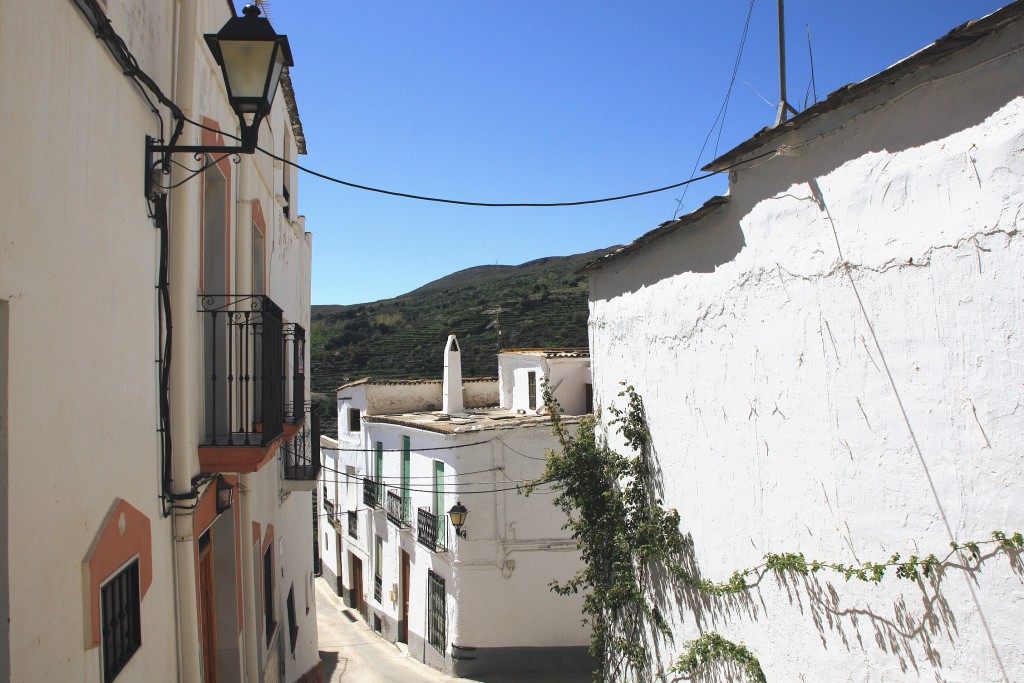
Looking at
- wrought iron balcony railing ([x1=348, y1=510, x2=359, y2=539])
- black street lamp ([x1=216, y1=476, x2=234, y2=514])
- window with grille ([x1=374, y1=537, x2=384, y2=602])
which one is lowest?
window with grille ([x1=374, y1=537, x2=384, y2=602])

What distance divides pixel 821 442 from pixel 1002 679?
148 cm

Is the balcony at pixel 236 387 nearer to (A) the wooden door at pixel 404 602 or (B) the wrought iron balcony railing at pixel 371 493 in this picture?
(A) the wooden door at pixel 404 602

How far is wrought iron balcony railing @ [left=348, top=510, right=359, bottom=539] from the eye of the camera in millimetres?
22484

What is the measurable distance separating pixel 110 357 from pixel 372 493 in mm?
16956

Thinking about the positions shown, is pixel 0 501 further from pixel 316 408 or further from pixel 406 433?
pixel 406 433

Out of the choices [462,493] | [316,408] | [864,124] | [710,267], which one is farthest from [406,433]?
[864,124]

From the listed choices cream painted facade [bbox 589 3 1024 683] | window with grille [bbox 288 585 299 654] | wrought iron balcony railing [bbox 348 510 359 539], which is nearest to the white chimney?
wrought iron balcony railing [bbox 348 510 359 539]

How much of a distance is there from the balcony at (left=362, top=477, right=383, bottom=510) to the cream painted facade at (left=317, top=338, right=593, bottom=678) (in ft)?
0.23

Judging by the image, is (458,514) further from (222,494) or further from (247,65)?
(247,65)

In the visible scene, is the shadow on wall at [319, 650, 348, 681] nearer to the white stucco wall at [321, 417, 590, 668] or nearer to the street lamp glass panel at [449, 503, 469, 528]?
the white stucco wall at [321, 417, 590, 668]

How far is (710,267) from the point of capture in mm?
5770

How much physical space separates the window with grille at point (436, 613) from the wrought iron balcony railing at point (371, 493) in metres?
3.36

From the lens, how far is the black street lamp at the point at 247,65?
416 centimetres

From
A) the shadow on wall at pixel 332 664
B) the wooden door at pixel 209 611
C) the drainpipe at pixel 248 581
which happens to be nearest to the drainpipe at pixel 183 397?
the wooden door at pixel 209 611
